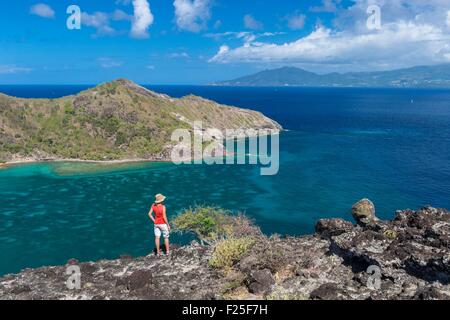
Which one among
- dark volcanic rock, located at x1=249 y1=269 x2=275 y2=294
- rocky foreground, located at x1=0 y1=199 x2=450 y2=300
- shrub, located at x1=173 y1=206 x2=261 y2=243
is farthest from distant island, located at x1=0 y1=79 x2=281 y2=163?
dark volcanic rock, located at x1=249 y1=269 x2=275 y2=294

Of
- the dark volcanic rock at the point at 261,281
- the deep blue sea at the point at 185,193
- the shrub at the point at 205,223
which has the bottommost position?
the deep blue sea at the point at 185,193

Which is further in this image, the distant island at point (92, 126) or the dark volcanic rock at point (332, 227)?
the distant island at point (92, 126)

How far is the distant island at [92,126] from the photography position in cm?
11188

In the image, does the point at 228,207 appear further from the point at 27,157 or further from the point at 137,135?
the point at 27,157

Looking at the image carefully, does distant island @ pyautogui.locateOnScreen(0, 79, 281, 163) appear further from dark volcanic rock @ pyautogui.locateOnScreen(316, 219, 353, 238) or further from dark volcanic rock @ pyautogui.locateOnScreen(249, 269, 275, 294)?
dark volcanic rock @ pyautogui.locateOnScreen(249, 269, 275, 294)

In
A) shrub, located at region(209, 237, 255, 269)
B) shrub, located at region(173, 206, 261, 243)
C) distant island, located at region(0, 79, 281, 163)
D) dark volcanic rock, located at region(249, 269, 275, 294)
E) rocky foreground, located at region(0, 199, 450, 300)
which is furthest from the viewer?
distant island, located at region(0, 79, 281, 163)

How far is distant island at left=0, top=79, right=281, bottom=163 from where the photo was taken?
112 metres

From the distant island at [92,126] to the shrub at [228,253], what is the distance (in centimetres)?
9124

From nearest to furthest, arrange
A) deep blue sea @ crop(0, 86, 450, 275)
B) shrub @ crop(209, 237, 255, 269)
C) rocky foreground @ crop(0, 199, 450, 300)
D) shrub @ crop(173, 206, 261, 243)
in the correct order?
rocky foreground @ crop(0, 199, 450, 300) < shrub @ crop(209, 237, 255, 269) < shrub @ crop(173, 206, 261, 243) < deep blue sea @ crop(0, 86, 450, 275)

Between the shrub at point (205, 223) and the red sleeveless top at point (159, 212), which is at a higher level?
the red sleeveless top at point (159, 212)

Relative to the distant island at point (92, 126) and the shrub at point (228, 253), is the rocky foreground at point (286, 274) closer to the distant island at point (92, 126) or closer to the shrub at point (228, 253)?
the shrub at point (228, 253)

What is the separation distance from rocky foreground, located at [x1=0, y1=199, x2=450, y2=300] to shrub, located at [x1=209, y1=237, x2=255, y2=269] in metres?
0.34

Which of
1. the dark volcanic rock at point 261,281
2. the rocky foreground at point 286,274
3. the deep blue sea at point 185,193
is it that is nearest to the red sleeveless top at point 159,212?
the rocky foreground at point 286,274
